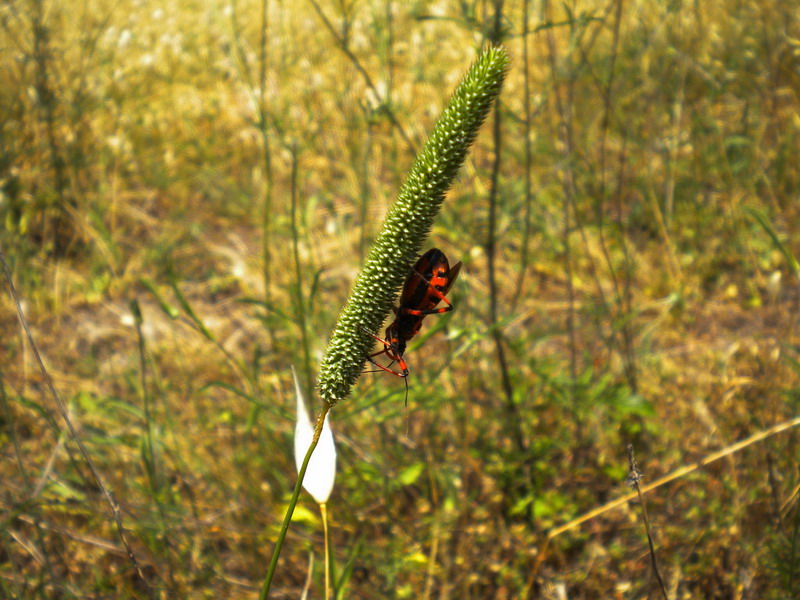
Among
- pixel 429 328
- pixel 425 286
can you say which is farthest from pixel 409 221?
pixel 429 328

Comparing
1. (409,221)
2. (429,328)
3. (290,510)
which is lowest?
(290,510)

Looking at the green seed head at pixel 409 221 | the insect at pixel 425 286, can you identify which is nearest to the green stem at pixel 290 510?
the green seed head at pixel 409 221

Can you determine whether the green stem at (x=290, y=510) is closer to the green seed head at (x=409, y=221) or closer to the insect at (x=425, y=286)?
the green seed head at (x=409, y=221)

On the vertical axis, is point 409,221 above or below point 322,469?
above

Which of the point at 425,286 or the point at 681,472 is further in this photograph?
the point at 681,472

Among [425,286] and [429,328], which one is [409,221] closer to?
[425,286]

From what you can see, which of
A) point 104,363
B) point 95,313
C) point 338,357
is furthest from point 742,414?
point 95,313

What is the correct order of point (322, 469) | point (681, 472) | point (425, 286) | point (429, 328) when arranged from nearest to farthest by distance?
1. point (322, 469)
2. point (425, 286)
3. point (681, 472)
4. point (429, 328)
